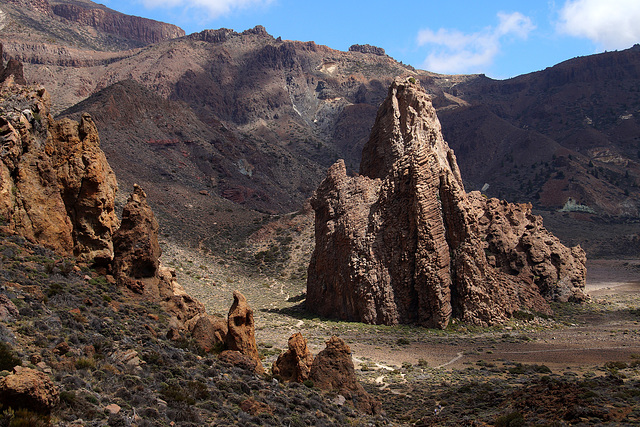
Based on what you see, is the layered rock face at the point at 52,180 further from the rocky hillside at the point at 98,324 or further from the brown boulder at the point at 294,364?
the brown boulder at the point at 294,364

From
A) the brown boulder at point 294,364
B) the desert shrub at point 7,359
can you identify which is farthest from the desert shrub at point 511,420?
the desert shrub at point 7,359

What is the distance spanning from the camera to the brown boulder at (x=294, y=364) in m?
17.6

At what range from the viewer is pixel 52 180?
19344 mm

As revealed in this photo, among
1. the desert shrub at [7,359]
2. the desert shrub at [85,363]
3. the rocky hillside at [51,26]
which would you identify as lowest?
the desert shrub at [85,363]

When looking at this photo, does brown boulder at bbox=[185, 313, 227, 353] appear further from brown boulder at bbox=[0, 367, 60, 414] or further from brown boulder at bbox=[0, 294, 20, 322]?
brown boulder at bbox=[0, 367, 60, 414]

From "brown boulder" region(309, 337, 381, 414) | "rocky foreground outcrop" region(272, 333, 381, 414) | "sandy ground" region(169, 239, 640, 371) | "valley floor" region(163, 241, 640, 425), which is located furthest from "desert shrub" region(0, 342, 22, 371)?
"sandy ground" region(169, 239, 640, 371)

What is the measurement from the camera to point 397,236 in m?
32.2

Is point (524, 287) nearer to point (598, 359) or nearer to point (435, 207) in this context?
point (435, 207)

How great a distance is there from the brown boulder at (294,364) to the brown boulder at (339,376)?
13.0 inches

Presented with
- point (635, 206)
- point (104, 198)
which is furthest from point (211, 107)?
point (104, 198)

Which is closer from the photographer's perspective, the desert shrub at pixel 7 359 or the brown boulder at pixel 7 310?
the desert shrub at pixel 7 359

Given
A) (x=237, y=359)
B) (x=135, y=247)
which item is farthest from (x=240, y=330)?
(x=135, y=247)

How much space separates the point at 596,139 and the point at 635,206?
39.7m

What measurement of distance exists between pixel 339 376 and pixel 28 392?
33.6ft
